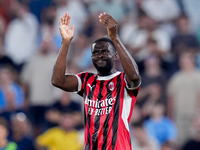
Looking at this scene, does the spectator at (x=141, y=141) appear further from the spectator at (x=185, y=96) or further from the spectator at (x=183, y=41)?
the spectator at (x=183, y=41)

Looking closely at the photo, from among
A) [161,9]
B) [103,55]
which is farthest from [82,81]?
[161,9]

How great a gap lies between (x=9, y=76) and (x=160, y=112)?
334 cm

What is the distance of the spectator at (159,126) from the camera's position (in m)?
8.70

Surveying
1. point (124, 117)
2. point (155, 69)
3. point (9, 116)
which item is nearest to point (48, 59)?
point (9, 116)

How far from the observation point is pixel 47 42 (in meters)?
9.63

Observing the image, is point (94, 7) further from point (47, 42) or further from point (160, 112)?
point (160, 112)

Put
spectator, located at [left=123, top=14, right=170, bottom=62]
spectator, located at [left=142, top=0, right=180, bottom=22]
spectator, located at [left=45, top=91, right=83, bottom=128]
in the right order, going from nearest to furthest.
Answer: spectator, located at [left=45, top=91, right=83, bottom=128] → spectator, located at [left=123, top=14, right=170, bottom=62] → spectator, located at [left=142, top=0, right=180, bottom=22]

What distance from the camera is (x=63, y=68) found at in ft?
15.1

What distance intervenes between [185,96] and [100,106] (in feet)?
16.2

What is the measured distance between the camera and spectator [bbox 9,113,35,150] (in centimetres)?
830

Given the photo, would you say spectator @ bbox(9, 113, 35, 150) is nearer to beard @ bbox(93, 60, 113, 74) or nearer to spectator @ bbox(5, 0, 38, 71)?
spectator @ bbox(5, 0, 38, 71)

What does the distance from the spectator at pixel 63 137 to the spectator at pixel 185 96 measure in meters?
2.09

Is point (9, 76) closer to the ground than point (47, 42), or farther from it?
closer to the ground

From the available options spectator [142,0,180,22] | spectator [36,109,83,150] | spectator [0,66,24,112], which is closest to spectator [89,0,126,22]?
spectator [142,0,180,22]
